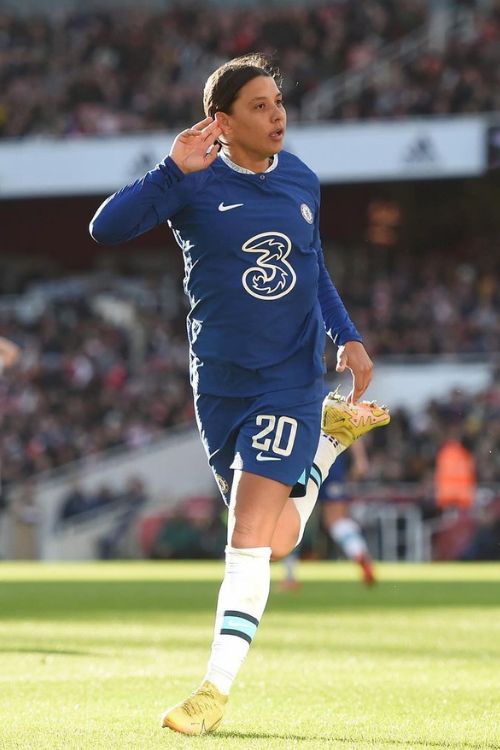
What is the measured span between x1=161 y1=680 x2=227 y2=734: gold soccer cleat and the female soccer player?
10 centimetres

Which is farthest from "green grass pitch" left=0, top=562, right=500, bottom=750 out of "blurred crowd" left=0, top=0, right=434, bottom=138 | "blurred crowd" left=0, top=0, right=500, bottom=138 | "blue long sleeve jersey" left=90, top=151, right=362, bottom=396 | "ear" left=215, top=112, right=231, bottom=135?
"blurred crowd" left=0, top=0, right=434, bottom=138

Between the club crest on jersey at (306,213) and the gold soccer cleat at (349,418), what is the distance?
3.54ft

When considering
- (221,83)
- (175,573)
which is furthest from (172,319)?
(221,83)

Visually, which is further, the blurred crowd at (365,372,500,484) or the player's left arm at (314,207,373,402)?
the blurred crowd at (365,372,500,484)

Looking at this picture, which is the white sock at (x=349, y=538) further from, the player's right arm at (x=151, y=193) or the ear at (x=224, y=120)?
the player's right arm at (x=151, y=193)

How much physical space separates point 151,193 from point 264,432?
0.95 metres

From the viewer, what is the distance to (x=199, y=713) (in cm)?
523

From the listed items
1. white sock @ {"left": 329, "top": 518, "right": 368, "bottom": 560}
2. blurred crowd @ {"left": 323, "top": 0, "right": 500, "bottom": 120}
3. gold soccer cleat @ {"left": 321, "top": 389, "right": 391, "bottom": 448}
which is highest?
blurred crowd @ {"left": 323, "top": 0, "right": 500, "bottom": 120}

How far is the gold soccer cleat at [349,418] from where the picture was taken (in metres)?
6.68

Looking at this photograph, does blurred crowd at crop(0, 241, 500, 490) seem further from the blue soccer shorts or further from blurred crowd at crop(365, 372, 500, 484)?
the blue soccer shorts

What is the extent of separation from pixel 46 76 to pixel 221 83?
95.1ft

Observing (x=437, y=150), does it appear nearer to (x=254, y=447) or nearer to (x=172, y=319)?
(x=172, y=319)

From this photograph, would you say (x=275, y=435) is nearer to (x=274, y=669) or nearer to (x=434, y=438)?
(x=274, y=669)

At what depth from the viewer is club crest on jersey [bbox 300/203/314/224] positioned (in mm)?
5805
